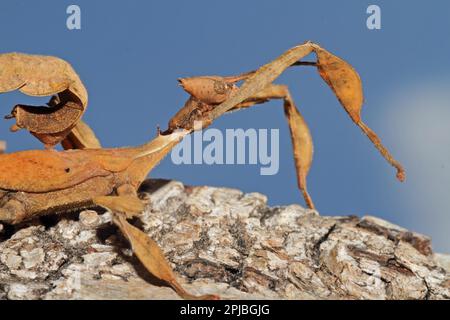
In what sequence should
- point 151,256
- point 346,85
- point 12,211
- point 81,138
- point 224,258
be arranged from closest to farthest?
point 151,256, point 12,211, point 224,258, point 346,85, point 81,138

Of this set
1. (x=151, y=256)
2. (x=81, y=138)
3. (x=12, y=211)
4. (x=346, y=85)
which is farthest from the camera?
(x=81, y=138)

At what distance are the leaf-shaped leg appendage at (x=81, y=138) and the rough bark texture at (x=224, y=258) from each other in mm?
387

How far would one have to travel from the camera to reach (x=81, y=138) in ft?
12.2

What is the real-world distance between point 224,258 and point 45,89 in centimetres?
100

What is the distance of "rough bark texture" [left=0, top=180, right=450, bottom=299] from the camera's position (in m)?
3.04

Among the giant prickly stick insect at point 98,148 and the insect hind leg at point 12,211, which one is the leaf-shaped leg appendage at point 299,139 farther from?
the insect hind leg at point 12,211

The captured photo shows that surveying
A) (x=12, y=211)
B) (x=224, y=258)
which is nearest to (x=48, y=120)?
(x=12, y=211)

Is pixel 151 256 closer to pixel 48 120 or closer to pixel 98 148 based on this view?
pixel 98 148

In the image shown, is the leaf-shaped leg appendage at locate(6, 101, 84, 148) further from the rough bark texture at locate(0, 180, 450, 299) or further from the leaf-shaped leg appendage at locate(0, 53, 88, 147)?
the rough bark texture at locate(0, 180, 450, 299)

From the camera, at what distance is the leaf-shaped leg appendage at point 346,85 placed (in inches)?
138

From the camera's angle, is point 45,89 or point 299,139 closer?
point 45,89

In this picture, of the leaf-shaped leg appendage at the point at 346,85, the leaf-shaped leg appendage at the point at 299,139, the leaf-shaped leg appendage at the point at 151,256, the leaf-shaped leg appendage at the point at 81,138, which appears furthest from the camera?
the leaf-shaped leg appendage at the point at 299,139

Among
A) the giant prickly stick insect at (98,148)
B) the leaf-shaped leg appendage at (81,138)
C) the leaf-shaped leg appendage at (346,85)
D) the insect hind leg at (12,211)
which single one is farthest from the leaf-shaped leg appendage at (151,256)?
the leaf-shaped leg appendage at (346,85)
